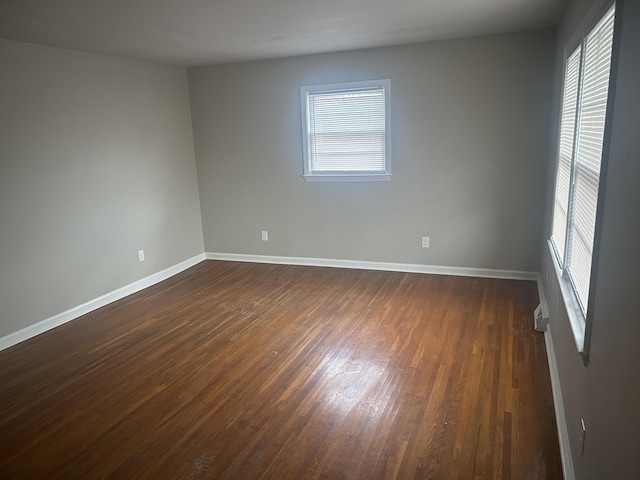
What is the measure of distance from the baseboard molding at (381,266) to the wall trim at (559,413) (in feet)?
4.51

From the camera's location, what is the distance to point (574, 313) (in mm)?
2096

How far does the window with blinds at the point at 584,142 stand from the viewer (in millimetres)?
1889

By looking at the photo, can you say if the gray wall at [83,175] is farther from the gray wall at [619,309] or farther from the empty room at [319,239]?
the gray wall at [619,309]

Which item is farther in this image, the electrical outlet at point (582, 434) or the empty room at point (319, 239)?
the empty room at point (319, 239)

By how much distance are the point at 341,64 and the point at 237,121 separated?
139 centimetres

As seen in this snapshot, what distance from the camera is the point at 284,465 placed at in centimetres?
214

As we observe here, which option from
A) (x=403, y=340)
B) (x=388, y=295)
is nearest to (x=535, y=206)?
(x=388, y=295)

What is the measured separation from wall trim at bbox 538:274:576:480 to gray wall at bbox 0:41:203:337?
383 cm

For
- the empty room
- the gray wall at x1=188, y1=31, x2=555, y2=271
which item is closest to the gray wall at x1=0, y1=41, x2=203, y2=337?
the empty room

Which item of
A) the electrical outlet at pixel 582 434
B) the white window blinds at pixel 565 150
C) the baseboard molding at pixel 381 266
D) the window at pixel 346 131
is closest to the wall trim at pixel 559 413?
the electrical outlet at pixel 582 434

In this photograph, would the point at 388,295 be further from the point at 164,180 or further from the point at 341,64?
the point at 164,180

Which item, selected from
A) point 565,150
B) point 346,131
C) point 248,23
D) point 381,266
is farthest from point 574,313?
point 346,131

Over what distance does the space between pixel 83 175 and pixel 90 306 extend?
1.21m

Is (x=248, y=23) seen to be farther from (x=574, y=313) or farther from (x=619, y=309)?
(x=619, y=309)
